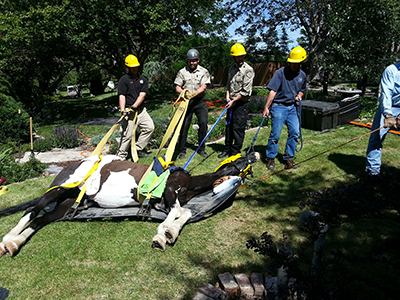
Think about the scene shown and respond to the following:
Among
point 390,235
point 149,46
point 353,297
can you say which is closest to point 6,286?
point 353,297

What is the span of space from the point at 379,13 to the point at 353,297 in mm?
11004

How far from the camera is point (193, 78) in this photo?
6.43 m

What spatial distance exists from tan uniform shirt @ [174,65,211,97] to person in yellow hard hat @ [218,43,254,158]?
515 millimetres

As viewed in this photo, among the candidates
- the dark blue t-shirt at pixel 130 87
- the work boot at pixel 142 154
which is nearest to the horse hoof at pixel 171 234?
the dark blue t-shirt at pixel 130 87

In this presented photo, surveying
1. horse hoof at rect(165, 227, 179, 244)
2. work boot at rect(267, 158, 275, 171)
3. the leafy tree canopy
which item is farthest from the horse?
the leafy tree canopy

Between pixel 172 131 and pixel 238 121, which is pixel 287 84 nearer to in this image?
pixel 238 121

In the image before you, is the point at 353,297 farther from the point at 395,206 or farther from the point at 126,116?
the point at 126,116

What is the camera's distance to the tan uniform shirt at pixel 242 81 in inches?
234

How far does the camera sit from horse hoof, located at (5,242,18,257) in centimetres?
354

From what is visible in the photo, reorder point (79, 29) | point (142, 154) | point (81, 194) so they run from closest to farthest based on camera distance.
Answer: point (81, 194)
point (142, 154)
point (79, 29)

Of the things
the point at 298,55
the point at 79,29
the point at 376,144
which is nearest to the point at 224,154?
the point at 298,55

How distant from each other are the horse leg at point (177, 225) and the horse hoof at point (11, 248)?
169 centimetres

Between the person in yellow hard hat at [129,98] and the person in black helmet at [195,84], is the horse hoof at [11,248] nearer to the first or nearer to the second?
the person in yellow hard hat at [129,98]

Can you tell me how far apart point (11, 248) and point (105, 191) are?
1.17 metres
